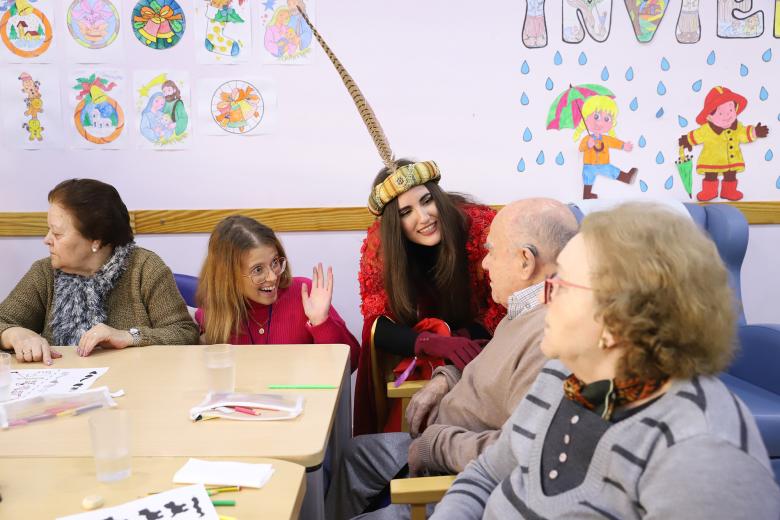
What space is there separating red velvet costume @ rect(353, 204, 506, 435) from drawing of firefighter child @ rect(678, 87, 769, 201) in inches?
Result: 52.0

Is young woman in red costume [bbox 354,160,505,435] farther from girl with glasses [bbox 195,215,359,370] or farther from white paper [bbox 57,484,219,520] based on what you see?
white paper [bbox 57,484,219,520]

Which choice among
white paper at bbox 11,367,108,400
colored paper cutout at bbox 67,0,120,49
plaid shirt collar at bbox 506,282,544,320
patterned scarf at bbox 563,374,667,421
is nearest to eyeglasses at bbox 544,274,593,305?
patterned scarf at bbox 563,374,667,421

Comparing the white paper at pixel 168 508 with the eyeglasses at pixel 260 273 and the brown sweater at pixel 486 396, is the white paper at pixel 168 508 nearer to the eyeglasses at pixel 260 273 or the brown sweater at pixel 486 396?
the brown sweater at pixel 486 396

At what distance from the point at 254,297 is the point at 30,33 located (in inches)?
71.7

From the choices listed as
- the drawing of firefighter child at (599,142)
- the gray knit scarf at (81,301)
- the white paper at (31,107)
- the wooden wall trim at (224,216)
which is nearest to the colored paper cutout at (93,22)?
the white paper at (31,107)

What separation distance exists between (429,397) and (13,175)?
94.5 inches

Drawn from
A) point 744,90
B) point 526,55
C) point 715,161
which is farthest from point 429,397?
point 744,90

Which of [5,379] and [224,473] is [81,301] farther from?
[224,473]

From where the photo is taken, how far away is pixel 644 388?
3.05ft

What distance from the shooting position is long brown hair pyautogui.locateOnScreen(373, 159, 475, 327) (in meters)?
2.46

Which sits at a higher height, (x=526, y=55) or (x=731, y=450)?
(x=526, y=55)

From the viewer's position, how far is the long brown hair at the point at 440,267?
2465 mm

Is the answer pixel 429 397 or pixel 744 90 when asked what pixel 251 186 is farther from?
pixel 744 90

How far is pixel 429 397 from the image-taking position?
6.31 ft
